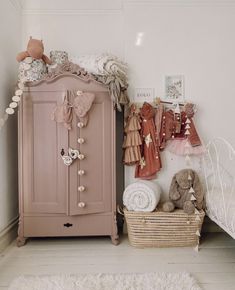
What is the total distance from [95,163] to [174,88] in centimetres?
105

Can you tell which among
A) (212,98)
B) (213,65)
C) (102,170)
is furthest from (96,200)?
(213,65)

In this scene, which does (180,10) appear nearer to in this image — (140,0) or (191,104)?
(140,0)

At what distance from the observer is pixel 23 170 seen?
2605 millimetres

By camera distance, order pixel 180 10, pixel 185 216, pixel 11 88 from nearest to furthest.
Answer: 1. pixel 185 216
2. pixel 11 88
3. pixel 180 10

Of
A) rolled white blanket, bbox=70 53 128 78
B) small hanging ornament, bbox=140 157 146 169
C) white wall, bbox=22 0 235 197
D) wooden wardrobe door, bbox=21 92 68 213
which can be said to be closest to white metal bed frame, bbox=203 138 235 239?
white wall, bbox=22 0 235 197

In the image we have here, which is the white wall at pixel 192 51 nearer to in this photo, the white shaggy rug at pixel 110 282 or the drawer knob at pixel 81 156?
the drawer knob at pixel 81 156

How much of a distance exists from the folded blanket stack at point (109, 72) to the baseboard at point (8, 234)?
137 centimetres

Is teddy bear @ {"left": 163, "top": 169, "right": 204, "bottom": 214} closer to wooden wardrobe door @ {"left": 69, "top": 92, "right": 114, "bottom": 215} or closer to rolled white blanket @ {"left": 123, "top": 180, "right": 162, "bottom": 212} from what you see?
rolled white blanket @ {"left": 123, "top": 180, "right": 162, "bottom": 212}

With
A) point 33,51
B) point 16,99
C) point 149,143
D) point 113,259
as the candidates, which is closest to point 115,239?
point 113,259

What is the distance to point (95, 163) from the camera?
2629 millimetres

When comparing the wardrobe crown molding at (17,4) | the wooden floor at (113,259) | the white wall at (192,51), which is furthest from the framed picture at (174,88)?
the wardrobe crown molding at (17,4)

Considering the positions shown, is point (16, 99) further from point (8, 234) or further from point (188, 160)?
point (188, 160)

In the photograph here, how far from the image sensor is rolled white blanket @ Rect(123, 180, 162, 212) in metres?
2.55

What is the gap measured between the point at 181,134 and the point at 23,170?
4.63ft
